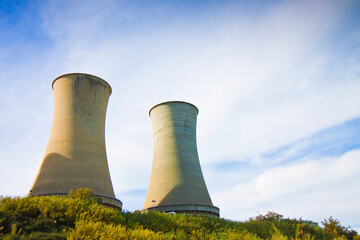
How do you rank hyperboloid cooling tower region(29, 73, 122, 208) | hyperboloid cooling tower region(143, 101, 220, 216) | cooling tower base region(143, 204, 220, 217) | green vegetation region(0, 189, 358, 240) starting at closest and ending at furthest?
1. green vegetation region(0, 189, 358, 240)
2. hyperboloid cooling tower region(29, 73, 122, 208)
3. cooling tower base region(143, 204, 220, 217)
4. hyperboloid cooling tower region(143, 101, 220, 216)

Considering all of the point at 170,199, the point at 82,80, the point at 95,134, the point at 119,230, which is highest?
the point at 82,80

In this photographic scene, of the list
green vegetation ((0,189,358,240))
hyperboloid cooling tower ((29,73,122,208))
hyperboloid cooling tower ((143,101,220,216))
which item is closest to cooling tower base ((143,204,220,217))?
hyperboloid cooling tower ((143,101,220,216))

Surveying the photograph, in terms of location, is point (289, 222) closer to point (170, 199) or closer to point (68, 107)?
point (170, 199)

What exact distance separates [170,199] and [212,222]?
7554 mm

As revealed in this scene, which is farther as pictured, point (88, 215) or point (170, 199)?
point (170, 199)

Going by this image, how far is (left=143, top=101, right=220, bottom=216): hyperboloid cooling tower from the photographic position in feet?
62.8

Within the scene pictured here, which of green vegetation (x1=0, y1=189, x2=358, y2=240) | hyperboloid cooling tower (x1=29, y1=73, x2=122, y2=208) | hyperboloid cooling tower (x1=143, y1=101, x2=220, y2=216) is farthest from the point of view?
hyperboloid cooling tower (x1=143, y1=101, x2=220, y2=216)

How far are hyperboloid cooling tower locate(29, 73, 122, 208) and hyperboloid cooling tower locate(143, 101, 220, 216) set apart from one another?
11.2 feet

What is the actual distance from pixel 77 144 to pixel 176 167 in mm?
6256

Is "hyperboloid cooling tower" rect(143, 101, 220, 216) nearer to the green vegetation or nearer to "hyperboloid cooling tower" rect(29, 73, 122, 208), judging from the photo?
"hyperboloid cooling tower" rect(29, 73, 122, 208)

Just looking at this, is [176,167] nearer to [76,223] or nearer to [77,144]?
[77,144]

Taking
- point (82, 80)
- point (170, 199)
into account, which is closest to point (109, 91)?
point (82, 80)

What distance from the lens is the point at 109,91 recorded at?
1953cm

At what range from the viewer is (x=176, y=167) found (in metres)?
19.6
